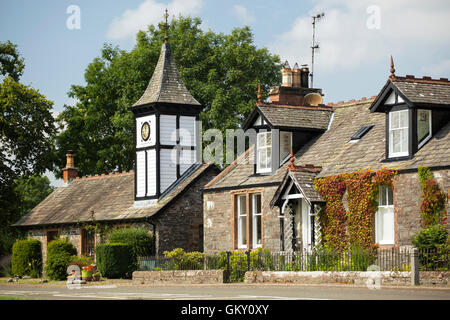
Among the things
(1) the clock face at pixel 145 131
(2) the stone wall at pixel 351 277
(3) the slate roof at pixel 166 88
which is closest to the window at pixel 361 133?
(2) the stone wall at pixel 351 277

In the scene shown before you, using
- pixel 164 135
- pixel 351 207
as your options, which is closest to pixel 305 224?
pixel 351 207

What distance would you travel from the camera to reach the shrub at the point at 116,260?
38.7 meters

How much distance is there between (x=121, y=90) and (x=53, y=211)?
467 inches

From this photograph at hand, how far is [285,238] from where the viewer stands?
3262 centimetres

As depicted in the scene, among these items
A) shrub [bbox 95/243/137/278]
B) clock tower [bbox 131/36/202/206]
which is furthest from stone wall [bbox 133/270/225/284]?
clock tower [bbox 131/36/202/206]

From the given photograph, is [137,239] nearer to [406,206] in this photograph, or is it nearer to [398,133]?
[398,133]

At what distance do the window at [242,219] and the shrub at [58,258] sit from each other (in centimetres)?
1055

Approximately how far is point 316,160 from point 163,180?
441 inches

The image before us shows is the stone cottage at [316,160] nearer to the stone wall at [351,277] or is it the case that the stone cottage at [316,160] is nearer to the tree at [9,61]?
the stone wall at [351,277]

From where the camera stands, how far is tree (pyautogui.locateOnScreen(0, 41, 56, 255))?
49625 mm

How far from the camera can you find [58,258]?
41.7 metres
